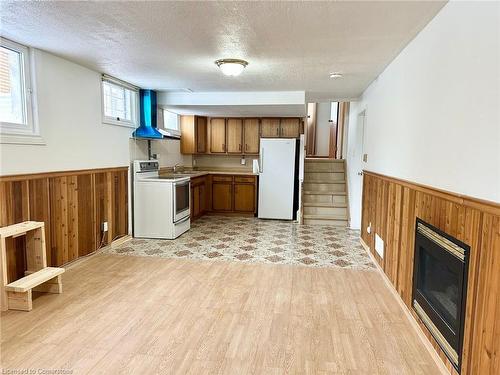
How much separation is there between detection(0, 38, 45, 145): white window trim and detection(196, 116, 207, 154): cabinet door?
12.2 ft

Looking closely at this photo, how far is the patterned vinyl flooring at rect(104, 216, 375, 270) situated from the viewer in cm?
401

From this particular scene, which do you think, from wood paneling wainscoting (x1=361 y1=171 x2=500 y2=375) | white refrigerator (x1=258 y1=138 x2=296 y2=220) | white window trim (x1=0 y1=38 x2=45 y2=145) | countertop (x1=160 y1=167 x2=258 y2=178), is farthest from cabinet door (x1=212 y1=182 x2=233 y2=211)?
wood paneling wainscoting (x1=361 y1=171 x2=500 y2=375)

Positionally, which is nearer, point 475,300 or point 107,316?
point 475,300

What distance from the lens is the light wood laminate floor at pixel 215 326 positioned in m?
1.98

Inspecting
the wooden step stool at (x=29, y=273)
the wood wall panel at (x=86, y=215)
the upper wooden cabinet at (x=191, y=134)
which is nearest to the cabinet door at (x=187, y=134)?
the upper wooden cabinet at (x=191, y=134)

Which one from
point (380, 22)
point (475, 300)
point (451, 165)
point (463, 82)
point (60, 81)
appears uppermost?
point (380, 22)

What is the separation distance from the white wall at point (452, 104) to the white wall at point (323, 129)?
23.1ft

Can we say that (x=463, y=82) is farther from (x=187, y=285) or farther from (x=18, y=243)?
(x=18, y=243)

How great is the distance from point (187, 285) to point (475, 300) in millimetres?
2400

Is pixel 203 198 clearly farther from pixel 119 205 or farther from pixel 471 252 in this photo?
pixel 471 252

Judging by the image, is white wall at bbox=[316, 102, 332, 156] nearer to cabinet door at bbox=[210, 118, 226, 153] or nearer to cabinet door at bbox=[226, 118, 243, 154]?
cabinet door at bbox=[226, 118, 243, 154]

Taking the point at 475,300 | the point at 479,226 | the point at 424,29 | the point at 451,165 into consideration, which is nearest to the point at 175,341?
the point at 475,300

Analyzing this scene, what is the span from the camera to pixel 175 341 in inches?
87.3

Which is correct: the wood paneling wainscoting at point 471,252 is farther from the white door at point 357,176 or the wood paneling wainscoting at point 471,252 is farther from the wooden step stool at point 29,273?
the wooden step stool at point 29,273
